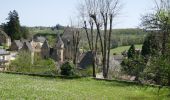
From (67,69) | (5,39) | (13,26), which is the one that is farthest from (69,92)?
(5,39)

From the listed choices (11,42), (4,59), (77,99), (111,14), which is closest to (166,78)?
(77,99)

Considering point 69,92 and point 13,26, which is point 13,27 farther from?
point 69,92

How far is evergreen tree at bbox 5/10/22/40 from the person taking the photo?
446ft

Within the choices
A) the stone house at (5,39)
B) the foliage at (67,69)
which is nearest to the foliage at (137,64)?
the foliage at (67,69)

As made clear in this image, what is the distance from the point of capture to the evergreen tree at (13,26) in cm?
13600

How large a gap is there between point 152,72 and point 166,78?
0.98m

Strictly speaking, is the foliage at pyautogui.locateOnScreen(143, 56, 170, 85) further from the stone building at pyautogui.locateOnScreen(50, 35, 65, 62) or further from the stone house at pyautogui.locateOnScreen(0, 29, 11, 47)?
the stone house at pyautogui.locateOnScreen(0, 29, 11, 47)

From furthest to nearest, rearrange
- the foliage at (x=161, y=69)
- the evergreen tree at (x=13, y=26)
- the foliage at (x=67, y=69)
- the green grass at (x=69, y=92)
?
the evergreen tree at (x=13, y=26), the foliage at (x=67, y=69), the green grass at (x=69, y=92), the foliage at (x=161, y=69)

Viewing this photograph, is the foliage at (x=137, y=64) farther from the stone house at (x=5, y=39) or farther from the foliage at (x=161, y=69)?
the stone house at (x=5, y=39)

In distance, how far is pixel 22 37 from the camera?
148750mm

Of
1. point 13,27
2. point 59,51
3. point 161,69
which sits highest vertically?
point 13,27

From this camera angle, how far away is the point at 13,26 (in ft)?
448

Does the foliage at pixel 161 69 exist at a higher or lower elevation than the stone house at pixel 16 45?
higher

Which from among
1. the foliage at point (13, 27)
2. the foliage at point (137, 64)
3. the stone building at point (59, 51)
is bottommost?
the stone building at point (59, 51)
